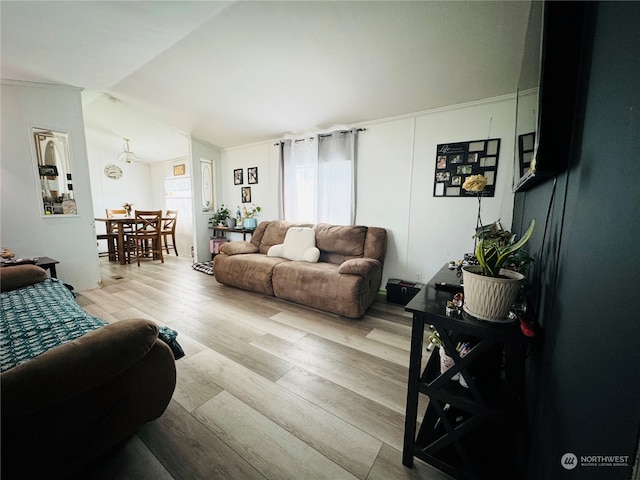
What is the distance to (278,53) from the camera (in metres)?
2.15

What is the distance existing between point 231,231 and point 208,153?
62.2 inches

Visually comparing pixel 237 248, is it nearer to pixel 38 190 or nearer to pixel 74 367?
pixel 38 190

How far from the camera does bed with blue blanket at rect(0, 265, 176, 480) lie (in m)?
0.72

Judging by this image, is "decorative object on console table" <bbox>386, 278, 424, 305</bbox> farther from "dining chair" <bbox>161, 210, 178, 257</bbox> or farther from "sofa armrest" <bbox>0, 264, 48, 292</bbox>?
"dining chair" <bbox>161, 210, 178, 257</bbox>

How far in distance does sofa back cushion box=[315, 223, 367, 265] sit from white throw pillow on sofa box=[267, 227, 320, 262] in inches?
4.5

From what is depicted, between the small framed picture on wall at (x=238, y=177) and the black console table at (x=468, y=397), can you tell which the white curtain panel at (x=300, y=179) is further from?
the black console table at (x=468, y=397)

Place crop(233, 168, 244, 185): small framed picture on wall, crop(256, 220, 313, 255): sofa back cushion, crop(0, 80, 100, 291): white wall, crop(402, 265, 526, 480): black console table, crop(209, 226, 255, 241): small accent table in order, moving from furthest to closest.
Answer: crop(233, 168, 244, 185): small framed picture on wall → crop(209, 226, 255, 241): small accent table → crop(256, 220, 313, 255): sofa back cushion → crop(0, 80, 100, 291): white wall → crop(402, 265, 526, 480): black console table

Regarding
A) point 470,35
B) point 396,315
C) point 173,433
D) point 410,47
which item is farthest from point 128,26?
point 396,315

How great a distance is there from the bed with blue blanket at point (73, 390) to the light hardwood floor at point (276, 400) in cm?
24

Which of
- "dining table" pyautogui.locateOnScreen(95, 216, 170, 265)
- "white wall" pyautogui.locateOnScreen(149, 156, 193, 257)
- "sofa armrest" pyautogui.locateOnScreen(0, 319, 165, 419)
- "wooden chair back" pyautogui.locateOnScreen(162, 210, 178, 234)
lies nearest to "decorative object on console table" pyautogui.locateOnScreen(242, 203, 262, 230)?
"white wall" pyautogui.locateOnScreen(149, 156, 193, 257)

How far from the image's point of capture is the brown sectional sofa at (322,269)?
8.05 ft

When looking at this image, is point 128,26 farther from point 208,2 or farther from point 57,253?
point 57,253

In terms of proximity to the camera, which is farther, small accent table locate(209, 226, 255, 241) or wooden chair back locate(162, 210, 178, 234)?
wooden chair back locate(162, 210, 178, 234)

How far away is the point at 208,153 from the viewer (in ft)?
15.3
